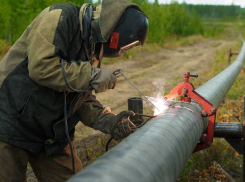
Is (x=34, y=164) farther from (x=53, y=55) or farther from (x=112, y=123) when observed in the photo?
(x=53, y=55)

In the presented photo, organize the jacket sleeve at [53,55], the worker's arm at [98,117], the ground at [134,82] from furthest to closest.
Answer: the ground at [134,82], the worker's arm at [98,117], the jacket sleeve at [53,55]

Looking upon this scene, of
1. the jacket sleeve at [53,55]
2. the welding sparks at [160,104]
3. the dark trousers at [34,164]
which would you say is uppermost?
the jacket sleeve at [53,55]

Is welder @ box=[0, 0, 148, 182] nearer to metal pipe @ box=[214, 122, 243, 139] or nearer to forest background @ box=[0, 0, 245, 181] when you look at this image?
metal pipe @ box=[214, 122, 243, 139]

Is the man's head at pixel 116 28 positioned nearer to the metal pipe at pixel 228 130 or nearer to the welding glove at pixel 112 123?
the welding glove at pixel 112 123

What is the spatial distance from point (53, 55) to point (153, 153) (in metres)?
1.18

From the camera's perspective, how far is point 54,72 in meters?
2.40

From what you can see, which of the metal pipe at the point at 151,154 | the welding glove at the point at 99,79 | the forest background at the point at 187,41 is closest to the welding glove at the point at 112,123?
the welding glove at the point at 99,79

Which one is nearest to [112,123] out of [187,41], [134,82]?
[134,82]

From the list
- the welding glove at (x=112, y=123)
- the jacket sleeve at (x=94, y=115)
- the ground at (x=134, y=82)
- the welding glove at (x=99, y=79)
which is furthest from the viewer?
the ground at (x=134, y=82)

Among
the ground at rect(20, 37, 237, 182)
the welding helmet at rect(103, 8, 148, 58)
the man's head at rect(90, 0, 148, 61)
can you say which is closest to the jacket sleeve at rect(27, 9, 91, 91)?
the man's head at rect(90, 0, 148, 61)

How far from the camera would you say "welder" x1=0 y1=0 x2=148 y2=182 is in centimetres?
242

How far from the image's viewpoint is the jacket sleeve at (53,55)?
2.37m

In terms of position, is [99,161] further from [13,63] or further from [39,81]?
[13,63]

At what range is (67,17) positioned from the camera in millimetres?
2508
